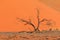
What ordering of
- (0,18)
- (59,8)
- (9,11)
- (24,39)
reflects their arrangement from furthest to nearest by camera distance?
(59,8) < (9,11) < (0,18) < (24,39)

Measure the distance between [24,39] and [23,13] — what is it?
9.01 meters

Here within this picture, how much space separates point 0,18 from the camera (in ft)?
45.3

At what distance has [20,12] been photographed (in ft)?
48.1

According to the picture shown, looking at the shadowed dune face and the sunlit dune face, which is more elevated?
the shadowed dune face

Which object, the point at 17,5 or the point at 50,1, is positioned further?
the point at 50,1

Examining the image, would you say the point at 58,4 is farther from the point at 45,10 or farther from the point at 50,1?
the point at 45,10

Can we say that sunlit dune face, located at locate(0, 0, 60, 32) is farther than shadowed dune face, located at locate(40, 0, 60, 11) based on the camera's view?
No

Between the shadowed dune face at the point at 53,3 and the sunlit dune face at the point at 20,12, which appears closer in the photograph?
the sunlit dune face at the point at 20,12

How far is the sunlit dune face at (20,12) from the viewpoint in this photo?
12906 millimetres

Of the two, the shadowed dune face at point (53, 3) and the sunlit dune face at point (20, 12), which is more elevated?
the shadowed dune face at point (53, 3)

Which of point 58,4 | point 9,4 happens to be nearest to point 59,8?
point 58,4

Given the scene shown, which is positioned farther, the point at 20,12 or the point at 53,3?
the point at 53,3

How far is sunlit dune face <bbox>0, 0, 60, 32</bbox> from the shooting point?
1291cm

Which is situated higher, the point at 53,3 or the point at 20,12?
the point at 53,3
